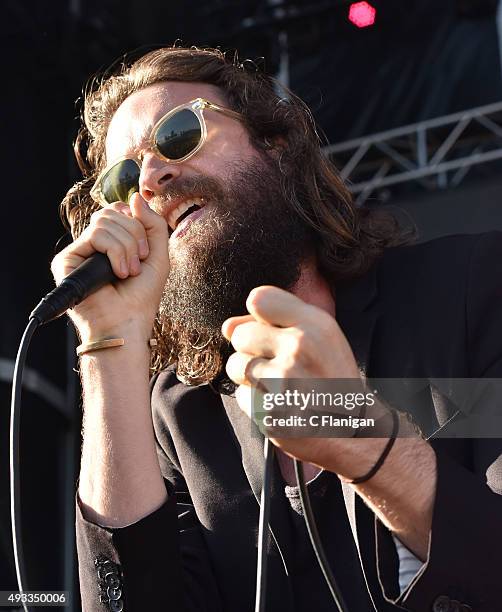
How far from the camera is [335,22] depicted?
222 inches

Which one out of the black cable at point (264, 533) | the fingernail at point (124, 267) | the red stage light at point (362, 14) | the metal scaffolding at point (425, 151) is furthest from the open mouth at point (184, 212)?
the red stage light at point (362, 14)

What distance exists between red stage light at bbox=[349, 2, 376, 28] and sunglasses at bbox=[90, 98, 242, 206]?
3.25 m

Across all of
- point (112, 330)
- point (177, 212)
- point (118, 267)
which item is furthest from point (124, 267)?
point (177, 212)

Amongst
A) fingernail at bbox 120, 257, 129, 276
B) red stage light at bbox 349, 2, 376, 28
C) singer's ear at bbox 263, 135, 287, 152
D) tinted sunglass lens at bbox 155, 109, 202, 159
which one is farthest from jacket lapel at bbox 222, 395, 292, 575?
red stage light at bbox 349, 2, 376, 28

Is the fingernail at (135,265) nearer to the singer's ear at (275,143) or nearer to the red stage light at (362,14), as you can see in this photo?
the singer's ear at (275,143)

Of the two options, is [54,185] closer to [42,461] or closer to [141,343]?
[42,461]

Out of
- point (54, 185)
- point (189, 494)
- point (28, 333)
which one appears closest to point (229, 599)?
point (189, 494)

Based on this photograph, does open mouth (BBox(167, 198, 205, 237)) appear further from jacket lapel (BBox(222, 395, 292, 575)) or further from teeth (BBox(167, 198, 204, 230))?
jacket lapel (BBox(222, 395, 292, 575))

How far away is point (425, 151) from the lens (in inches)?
214

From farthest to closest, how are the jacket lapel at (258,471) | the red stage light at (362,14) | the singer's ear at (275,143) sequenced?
the red stage light at (362,14)
the singer's ear at (275,143)
the jacket lapel at (258,471)

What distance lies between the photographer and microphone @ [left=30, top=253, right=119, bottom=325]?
171cm

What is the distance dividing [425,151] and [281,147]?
2708mm

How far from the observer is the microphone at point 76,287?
1711mm

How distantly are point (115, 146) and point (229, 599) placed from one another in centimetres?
125
